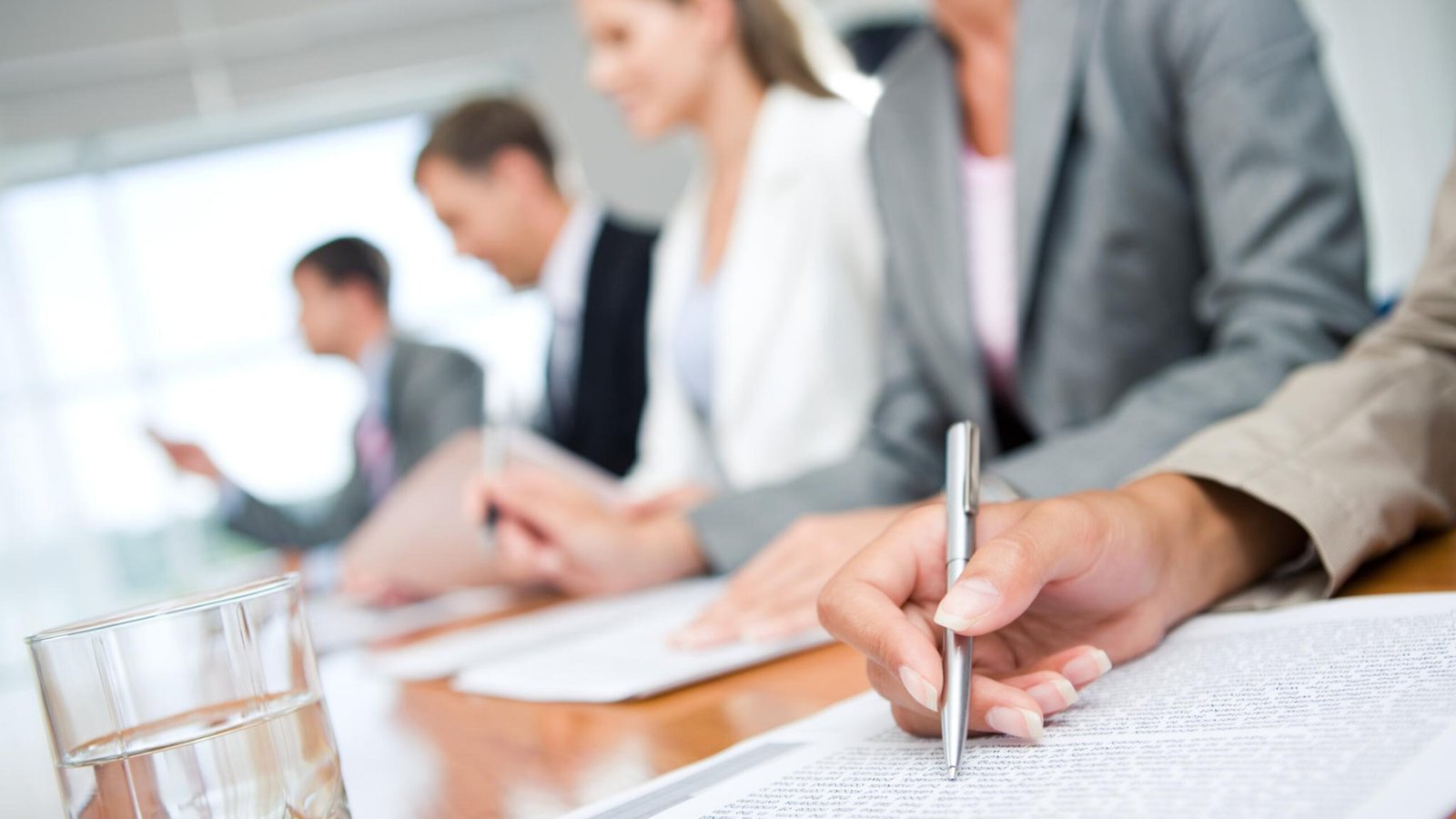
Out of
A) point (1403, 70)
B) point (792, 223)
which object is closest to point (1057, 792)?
point (792, 223)

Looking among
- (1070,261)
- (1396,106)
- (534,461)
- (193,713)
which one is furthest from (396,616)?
(1396,106)

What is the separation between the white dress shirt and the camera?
2.37m

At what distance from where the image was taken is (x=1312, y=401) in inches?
21.2

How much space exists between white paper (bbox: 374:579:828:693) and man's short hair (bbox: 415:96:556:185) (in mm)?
1751

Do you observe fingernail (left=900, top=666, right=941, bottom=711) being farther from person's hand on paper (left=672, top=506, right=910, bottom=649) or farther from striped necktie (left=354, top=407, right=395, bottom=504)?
striped necktie (left=354, top=407, right=395, bottom=504)

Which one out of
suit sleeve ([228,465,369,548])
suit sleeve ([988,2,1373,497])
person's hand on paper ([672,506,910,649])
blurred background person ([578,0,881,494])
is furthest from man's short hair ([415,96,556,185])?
person's hand on paper ([672,506,910,649])

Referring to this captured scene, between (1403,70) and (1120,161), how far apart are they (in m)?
2.30

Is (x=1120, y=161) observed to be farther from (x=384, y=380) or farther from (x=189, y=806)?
(x=384, y=380)

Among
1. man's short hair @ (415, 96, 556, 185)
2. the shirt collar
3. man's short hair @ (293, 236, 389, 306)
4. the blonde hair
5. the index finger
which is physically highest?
man's short hair @ (415, 96, 556, 185)

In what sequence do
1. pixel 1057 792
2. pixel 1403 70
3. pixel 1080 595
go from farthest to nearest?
pixel 1403 70 < pixel 1080 595 < pixel 1057 792

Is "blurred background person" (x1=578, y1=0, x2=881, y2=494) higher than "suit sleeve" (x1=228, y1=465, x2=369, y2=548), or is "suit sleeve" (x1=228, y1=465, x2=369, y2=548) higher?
"blurred background person" (x1=578, y1=0, x2=881, y2=494)

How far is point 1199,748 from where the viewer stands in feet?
1.02

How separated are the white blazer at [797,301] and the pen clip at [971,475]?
35.1 inches

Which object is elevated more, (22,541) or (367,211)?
(367,211)
